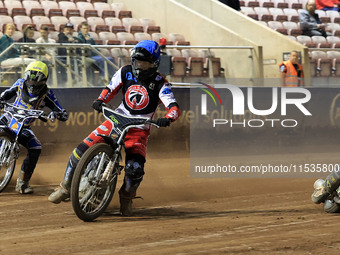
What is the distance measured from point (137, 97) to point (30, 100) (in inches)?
113

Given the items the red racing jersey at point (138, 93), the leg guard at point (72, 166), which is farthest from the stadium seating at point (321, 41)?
the leg guard at point (72, 166)

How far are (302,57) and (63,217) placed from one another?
33.9 feet

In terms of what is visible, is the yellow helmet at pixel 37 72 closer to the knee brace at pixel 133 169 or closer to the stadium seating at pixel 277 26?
the knee brace at pixel 133 169

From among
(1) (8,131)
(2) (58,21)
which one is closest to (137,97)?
(1) (8,131)

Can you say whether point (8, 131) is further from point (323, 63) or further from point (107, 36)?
point (323, 63)

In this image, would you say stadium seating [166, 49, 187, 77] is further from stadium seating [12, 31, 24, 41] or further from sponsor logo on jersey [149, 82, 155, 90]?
sponsor logo on jersey [149, 82, 155, 90]

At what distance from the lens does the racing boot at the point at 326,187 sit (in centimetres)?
820

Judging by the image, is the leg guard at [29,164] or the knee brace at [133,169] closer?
the knee brace at [133,169]

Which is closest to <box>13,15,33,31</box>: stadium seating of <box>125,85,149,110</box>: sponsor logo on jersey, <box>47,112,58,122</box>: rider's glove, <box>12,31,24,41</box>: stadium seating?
<box>12,31,24,41</box>: stadium seating

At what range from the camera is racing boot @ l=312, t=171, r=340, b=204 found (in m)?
8.20

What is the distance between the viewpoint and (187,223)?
7.56m

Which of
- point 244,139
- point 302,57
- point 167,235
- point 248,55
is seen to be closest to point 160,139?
point 244,139

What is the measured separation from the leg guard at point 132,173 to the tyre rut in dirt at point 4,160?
276 cm

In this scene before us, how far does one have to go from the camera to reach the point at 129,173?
8039mm
